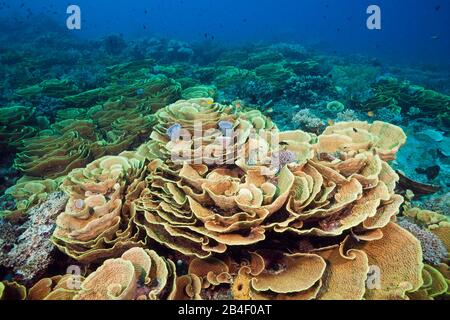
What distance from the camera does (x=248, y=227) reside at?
2.67 meters

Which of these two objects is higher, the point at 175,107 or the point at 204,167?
the point at 175,107

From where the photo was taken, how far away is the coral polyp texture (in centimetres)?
259

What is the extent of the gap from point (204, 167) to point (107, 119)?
4.76 meters

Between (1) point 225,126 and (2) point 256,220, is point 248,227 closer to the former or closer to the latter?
(2) point 256,220

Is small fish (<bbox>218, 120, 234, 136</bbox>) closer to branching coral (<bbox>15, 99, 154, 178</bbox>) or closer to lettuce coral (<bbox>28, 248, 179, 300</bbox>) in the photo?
lettuce coral (<bbox>28, 248, 179, 300</bbox>)

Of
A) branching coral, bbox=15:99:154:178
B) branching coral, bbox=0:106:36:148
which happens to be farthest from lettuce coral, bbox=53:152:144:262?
branching coral, bbox=0:106:36:148

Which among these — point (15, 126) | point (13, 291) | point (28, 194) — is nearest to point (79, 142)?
point (28, 194)

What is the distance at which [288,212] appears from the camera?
275 centimetres

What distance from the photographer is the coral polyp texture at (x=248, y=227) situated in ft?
8.49

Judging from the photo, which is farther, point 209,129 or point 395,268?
point 209,129

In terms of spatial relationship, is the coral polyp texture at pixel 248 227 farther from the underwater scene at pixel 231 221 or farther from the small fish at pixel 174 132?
the small fish at pixel 174 132
